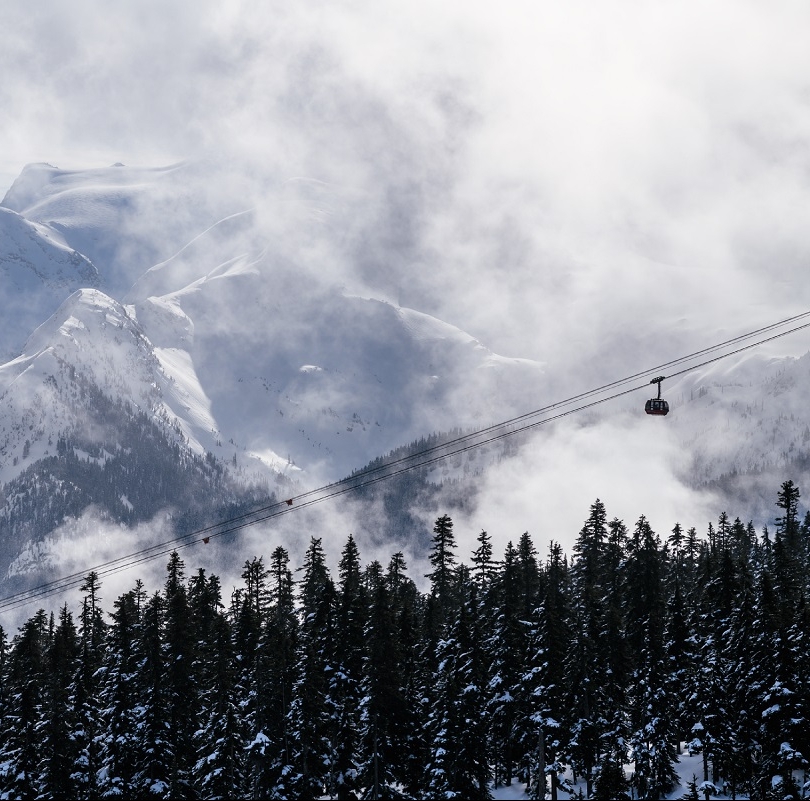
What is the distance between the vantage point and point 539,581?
110 meters

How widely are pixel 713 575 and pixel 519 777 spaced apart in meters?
26.7

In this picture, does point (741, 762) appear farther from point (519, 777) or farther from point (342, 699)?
point (342, 699)

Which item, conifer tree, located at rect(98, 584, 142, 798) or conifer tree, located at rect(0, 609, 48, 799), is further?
conifer tree, located at rect(98, 584, 142, 798)

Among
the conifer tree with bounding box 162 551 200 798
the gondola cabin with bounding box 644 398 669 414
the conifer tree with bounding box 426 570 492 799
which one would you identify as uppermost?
the gondola cabin with bounding box 644 398 669 414

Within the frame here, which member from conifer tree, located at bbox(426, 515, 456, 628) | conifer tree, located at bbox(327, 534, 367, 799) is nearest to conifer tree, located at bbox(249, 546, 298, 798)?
conifer tree, located at bbox(327, 534, 367, 799)

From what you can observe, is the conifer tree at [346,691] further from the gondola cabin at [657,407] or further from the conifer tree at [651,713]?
the gondola cabin at [657,407]

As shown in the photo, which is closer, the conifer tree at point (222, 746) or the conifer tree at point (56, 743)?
the conifer tree at point (222, 746)

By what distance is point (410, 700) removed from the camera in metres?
83.9

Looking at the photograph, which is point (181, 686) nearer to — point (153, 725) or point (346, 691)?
point (153, 725)

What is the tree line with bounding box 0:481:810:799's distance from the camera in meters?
76.7

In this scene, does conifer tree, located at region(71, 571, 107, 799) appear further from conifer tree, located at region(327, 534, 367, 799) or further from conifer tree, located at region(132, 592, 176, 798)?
conifer tree, located at region(327, 534, 367, 799)

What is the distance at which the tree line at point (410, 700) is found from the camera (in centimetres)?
7669

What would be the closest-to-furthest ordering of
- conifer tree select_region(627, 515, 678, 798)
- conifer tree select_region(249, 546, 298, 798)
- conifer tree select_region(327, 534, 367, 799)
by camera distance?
conifer tree select_region(249, 546, 298, 798)
conifer tree select_region(327, 534, 367, 799)
conifer tree select_region(627, 515, 678, 798)

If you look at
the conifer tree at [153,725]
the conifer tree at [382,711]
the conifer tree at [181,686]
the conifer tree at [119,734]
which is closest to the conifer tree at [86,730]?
the conifer tree at [119,734]
